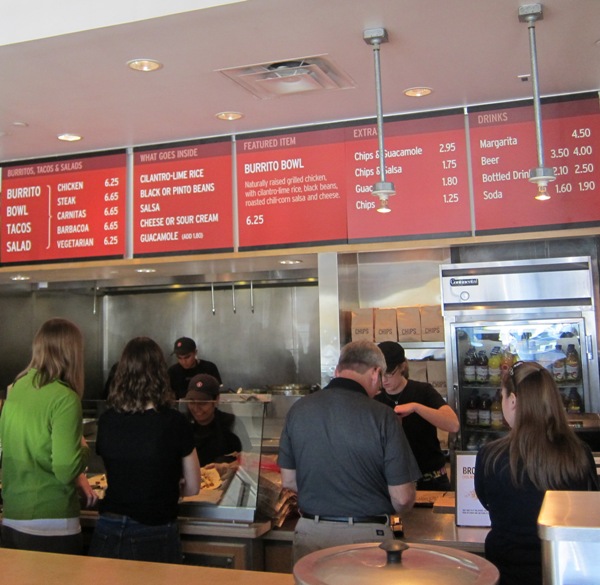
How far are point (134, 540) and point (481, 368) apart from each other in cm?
250

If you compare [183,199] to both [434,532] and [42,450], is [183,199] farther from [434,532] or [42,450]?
[434,532]

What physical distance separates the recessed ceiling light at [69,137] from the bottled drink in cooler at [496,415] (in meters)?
3.04

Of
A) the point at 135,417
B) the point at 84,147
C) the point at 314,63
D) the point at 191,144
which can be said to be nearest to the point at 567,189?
the point at 314,63

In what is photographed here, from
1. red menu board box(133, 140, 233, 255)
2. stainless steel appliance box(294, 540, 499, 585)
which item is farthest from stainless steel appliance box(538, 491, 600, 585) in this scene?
red menu board box(133, 140, 233, 255)

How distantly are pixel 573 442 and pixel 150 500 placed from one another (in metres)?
1.70

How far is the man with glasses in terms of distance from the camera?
2941 mm

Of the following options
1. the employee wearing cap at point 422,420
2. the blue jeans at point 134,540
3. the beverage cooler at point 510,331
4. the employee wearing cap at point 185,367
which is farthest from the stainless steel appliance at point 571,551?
the employee wearing cap at point 185,367

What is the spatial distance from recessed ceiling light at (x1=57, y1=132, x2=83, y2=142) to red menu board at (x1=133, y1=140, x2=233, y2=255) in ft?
1.21

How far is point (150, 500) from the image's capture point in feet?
10.3

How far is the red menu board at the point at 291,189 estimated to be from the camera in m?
4.28

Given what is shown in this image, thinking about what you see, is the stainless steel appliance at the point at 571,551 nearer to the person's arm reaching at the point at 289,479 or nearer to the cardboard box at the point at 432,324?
the person's arm reaching at the point at 289,479

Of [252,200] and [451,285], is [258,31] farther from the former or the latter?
[451,285]

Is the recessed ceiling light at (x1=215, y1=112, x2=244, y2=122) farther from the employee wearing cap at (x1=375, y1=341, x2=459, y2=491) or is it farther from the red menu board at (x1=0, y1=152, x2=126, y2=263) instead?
the employee wearing cap at (x1=375, y1=341, x2=459, y2=491)

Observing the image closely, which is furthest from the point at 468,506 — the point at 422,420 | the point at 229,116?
the point at 229,116
